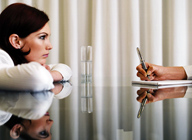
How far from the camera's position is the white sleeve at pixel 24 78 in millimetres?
687

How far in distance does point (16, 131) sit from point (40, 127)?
28mm

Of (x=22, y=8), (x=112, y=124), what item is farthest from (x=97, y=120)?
(x=22, y=8)

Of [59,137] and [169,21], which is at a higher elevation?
[169,21]

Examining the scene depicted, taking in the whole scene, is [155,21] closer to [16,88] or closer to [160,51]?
[160,51]

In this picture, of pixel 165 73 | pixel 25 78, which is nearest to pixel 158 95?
pixel 25 78

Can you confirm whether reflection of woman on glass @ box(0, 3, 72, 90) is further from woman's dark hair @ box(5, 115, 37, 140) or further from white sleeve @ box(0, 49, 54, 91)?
woman's dark hair @ box(5, 115, 37, 140)

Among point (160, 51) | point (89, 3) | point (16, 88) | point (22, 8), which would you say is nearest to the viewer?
point (16, 88)

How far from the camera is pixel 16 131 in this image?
0.26m

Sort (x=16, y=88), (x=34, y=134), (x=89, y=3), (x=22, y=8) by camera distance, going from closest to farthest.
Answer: (x=34, y=134) → (x=16, y=88) → (x=22, y=8) → (x=89, y=3)

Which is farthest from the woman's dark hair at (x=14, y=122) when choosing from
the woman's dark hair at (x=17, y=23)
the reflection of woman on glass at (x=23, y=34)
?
the woman's dark hair at (x=17, y=23)

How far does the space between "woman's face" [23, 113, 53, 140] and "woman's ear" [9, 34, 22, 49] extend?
31.2 inches

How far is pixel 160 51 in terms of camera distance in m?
1.91

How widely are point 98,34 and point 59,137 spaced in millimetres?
1709

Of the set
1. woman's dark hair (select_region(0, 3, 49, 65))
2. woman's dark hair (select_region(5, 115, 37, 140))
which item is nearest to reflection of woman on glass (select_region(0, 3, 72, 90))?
woman's dark hair (select_region(0, 3, 49, 65))
